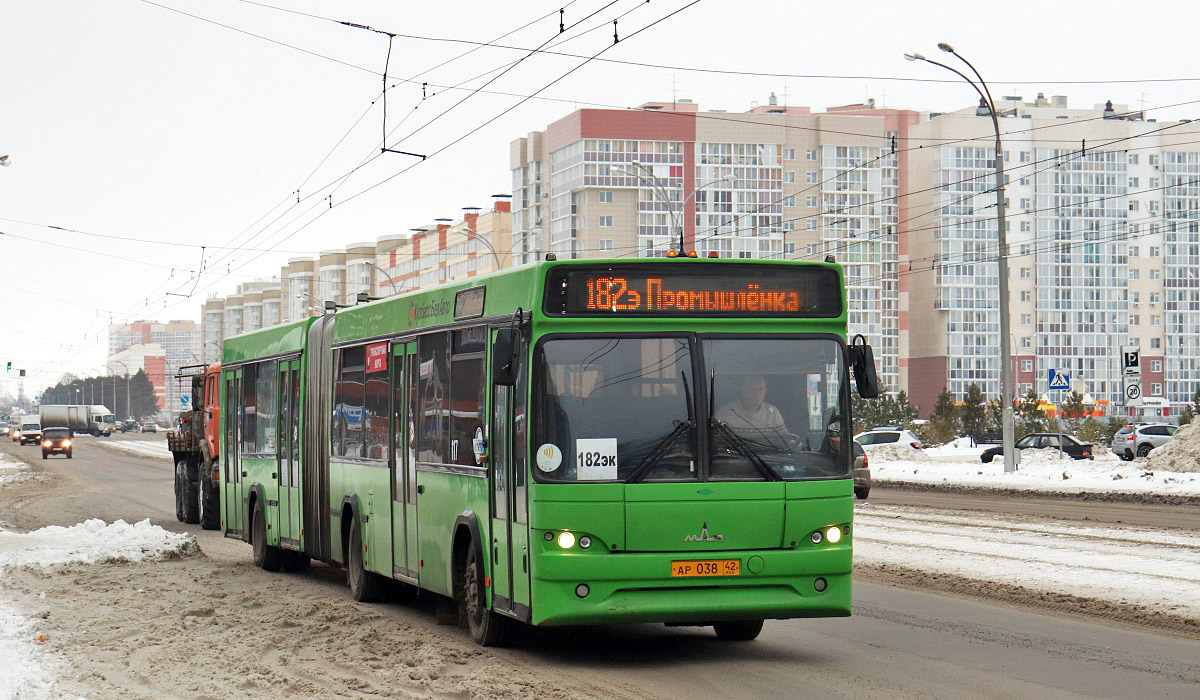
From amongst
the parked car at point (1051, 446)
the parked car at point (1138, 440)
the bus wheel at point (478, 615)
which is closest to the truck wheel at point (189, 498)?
the bus wheel at point (478, 615)

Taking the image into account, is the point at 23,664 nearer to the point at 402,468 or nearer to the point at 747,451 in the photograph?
the point at 402,468

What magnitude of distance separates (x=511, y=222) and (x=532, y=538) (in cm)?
12883

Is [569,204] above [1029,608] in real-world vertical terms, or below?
above

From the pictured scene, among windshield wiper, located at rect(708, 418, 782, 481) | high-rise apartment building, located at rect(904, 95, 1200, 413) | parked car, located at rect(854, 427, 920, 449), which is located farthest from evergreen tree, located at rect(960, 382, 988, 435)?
windshield wiper, located at rect(708, 418, 782, 481)

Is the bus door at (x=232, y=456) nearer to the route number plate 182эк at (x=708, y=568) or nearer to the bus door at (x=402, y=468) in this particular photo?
the bus door at (x=402, y=468)

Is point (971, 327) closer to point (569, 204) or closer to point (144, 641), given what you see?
point (569, 204)

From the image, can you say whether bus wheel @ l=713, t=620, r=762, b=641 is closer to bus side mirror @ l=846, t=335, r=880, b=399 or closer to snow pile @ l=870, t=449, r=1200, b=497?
bus side mirror @ l=846, t=335, r=880, b=399

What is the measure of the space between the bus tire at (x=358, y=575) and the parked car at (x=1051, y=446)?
38.0m

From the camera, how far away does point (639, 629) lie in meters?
11.6

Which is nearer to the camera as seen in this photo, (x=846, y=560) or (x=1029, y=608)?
(x=846, y=560)

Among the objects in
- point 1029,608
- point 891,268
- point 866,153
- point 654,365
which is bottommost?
point 1029,608

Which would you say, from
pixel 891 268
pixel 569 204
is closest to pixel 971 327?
pixel 891 268

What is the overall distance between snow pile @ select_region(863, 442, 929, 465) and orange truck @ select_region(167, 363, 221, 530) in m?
29.9

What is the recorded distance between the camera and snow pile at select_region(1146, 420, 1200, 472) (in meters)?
34.4
